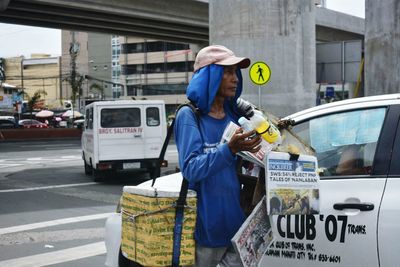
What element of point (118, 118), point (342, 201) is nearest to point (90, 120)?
point (118, 118)

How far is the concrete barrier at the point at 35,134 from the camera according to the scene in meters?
39.9

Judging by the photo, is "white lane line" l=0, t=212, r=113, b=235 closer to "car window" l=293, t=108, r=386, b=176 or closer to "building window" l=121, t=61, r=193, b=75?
"car window" l=293, t=108, r=386, b=176

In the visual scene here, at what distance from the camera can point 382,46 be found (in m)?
17.2

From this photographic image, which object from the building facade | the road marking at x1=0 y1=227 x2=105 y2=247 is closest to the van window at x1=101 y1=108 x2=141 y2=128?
the road marking at x1=0 y1=227 x2=105 y2=247

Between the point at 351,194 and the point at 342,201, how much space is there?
7 cm

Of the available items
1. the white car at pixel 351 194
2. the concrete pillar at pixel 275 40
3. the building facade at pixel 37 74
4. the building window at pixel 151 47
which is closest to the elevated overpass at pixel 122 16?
the concrete pillar at pixel 275 40

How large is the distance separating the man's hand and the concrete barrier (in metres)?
38.5

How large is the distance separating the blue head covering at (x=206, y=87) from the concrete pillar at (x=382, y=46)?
14.8 meters

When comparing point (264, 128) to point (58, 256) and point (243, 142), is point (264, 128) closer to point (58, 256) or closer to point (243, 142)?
point (243, 142)

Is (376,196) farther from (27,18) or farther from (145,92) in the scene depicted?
(145,92)

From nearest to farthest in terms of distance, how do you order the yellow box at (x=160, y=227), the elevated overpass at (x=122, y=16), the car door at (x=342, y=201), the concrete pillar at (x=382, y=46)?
the yellow box at (x=160, y=227) → the car door at (x=342, y=201) → the concrete pillar at (x=382, y=46) → the elevated overpass at (x=122, y=16)

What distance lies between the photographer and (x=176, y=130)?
3.10m

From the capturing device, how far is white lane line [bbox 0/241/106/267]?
21.2 ft

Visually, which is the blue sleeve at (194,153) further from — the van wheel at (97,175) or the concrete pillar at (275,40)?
the concrete pillar at (275,40)
